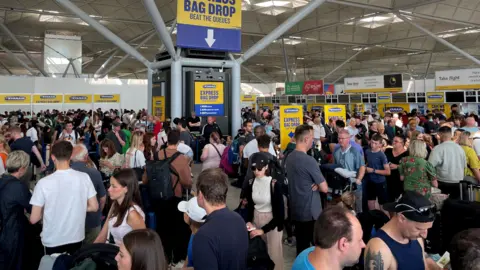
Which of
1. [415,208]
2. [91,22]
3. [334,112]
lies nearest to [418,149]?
[415,208]

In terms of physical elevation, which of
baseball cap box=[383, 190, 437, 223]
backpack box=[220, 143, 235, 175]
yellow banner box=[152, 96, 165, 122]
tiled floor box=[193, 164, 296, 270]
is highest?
yellow banner box=[152, 96, 165, 122]

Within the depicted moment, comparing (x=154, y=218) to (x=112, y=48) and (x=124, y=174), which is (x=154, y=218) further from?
(x=112, y=48)

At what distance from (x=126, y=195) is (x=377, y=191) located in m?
4.08

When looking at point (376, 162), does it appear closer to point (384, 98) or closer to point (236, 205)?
point (236, 205)

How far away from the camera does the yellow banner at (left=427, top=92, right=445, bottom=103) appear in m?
18.5

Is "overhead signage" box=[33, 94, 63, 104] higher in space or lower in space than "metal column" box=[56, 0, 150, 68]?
lower

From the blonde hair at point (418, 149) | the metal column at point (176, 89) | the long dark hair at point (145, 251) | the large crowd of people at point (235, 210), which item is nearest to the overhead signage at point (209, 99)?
the metal column at point (176, 89)

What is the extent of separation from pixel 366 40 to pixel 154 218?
98.6ft

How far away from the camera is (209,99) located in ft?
43.3

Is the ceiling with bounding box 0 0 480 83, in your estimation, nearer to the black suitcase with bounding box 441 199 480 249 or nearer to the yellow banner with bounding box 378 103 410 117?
the yellow banner with bounding box 378 103 410 117

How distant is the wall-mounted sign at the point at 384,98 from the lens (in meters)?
20.9

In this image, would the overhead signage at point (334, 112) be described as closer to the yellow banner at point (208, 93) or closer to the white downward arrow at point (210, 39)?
the yellow banner at point (208, 93)

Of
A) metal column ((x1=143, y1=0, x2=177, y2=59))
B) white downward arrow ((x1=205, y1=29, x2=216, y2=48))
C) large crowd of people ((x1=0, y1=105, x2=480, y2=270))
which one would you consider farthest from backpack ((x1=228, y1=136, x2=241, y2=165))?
metal column ((x1=143, y1=0, x2=177, y2=59))

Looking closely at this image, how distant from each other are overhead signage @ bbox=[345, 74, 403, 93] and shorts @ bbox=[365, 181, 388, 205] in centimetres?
1841
